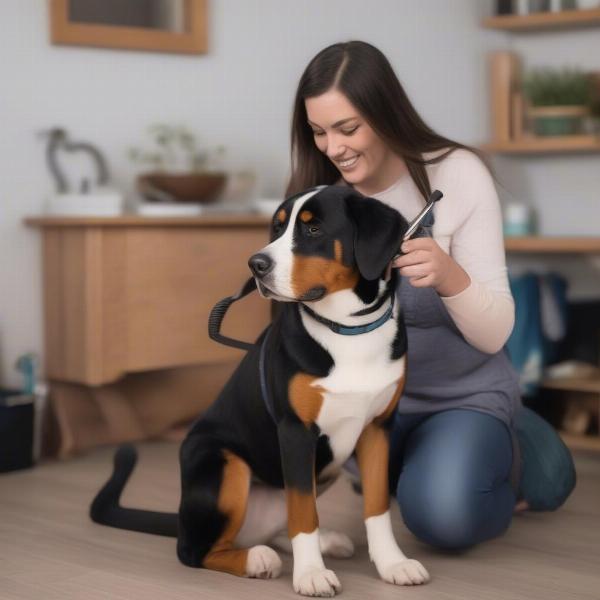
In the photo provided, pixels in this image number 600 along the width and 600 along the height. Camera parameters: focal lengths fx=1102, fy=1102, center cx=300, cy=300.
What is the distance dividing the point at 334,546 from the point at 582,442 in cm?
137

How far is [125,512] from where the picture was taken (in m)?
2.19

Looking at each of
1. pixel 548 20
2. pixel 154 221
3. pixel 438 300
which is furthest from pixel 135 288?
pixel 548 20

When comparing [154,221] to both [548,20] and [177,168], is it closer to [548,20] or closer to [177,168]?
[177,168]

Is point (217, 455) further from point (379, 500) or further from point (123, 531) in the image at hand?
point (123, 531)

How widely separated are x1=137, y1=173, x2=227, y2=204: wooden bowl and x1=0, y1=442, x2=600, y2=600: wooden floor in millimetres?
995

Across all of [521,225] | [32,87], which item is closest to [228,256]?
[32,87]

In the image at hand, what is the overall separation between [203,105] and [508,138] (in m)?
1.13

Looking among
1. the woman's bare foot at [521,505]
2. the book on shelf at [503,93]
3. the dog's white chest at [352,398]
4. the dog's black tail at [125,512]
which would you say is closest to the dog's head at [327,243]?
the dog's white chest at [352,398]

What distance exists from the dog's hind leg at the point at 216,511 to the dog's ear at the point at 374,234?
420mm

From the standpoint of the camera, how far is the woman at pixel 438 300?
2002mm

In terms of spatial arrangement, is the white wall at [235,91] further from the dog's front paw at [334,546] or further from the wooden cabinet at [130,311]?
the dog's front paw at [334,546]

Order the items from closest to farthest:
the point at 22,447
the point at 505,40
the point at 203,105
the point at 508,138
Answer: the point at 22,447 < the point at 203,105 < the point at 508,138 < the point at 505,40

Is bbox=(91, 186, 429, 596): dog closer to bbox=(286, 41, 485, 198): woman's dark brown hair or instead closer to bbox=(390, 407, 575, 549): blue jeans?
bbox=(390, 407, 575, 549): blue jeans

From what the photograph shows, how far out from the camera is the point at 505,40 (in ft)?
14.1
